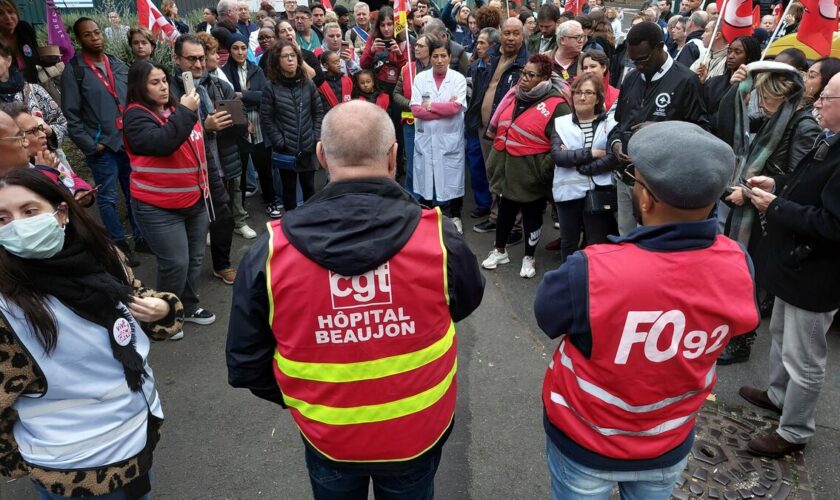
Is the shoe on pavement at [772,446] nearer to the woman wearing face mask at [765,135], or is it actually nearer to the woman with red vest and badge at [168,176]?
the woman wearing face mask at [765,135]

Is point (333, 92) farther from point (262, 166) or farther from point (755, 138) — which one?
point (755, 138)

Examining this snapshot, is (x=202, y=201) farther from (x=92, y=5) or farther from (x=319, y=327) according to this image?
(x=92, y=5)

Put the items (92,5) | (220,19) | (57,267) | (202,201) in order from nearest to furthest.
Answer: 1. (57,267)
2. (202,201)
3. (220,19)
4. (92,5)

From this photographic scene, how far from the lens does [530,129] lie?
5.19 meters

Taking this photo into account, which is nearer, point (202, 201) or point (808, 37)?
point (202, 201)

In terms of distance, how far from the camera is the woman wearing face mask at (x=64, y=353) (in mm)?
1799

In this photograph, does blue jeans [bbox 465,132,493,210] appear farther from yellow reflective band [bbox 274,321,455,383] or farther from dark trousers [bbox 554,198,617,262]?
yellow reflective band [bbox 274,321,455,383]

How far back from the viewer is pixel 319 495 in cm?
212

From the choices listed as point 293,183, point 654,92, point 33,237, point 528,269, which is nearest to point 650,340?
point 33,237

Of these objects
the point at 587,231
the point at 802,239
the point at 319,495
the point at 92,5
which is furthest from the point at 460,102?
the point at 92,5

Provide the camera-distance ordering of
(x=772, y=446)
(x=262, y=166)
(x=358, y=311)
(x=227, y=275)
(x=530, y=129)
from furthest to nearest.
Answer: (x=262, y=166)
(x=227, y=275)
(x=530, y=129)
(x=772, y=446)
(x=358, y=311)

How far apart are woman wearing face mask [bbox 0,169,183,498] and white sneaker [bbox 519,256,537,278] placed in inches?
157

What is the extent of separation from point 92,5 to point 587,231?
432 inches

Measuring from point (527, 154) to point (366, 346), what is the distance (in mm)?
3859
